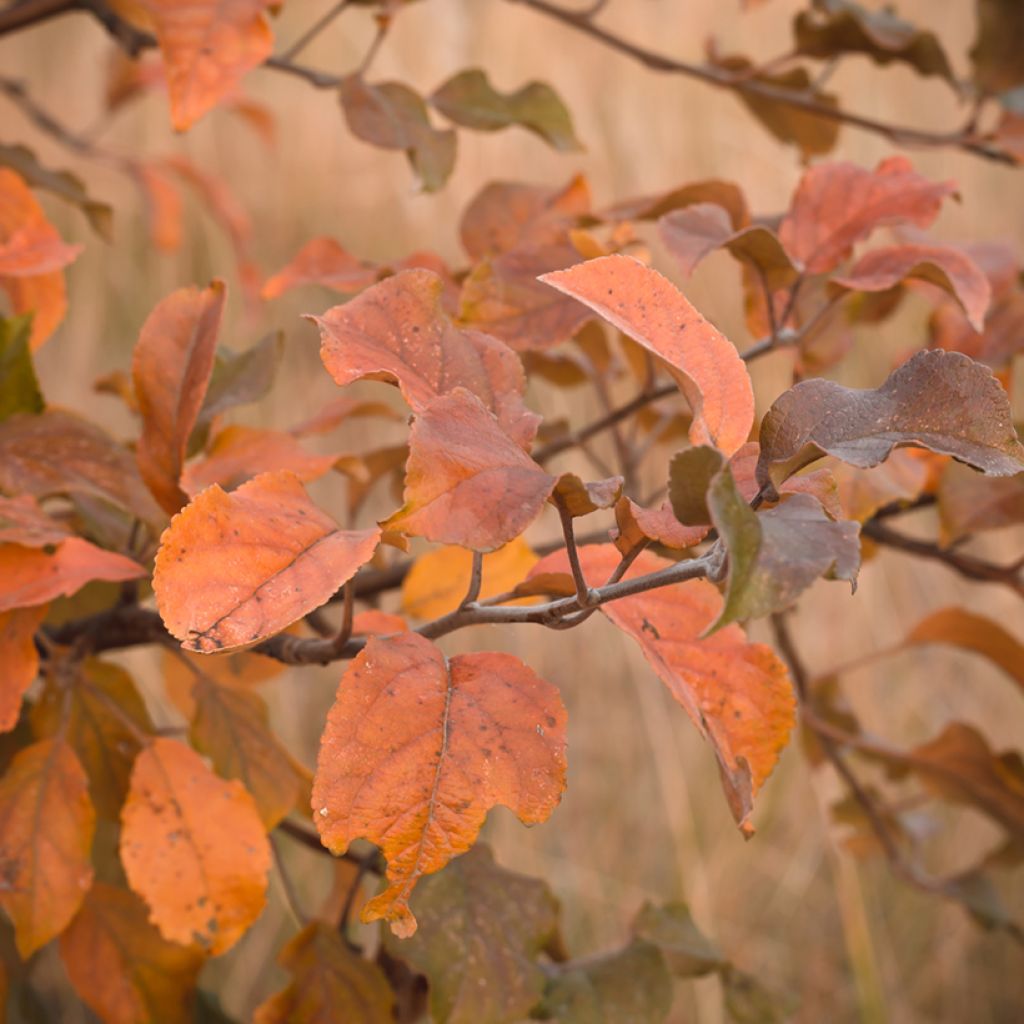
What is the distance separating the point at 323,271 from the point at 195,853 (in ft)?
0.91

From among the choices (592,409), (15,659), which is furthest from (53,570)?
(592,409)

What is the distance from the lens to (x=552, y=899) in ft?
1.78

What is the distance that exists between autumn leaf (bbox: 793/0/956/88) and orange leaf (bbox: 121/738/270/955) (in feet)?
1.72

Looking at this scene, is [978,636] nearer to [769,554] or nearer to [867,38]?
[867,38]

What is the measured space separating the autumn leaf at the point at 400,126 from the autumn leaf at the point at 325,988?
337mm

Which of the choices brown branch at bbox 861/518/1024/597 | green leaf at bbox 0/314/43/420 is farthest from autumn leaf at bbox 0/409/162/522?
brown branch at bbox 861/518/1024/597

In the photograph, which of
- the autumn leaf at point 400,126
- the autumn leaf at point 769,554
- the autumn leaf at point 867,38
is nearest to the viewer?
the autumn leaf at point 769,554

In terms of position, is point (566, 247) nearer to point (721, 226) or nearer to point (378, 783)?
point (721, 226)

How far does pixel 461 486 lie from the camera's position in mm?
307

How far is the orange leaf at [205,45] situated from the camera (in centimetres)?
48

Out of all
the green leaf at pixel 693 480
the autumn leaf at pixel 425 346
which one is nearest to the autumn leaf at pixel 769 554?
the green leaf at pixel 693 480

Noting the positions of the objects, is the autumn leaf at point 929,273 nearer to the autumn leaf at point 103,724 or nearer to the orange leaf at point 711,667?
the orange leaf at point 711,667

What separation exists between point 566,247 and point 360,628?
0.66ft

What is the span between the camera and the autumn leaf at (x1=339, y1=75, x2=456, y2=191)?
0.57m
